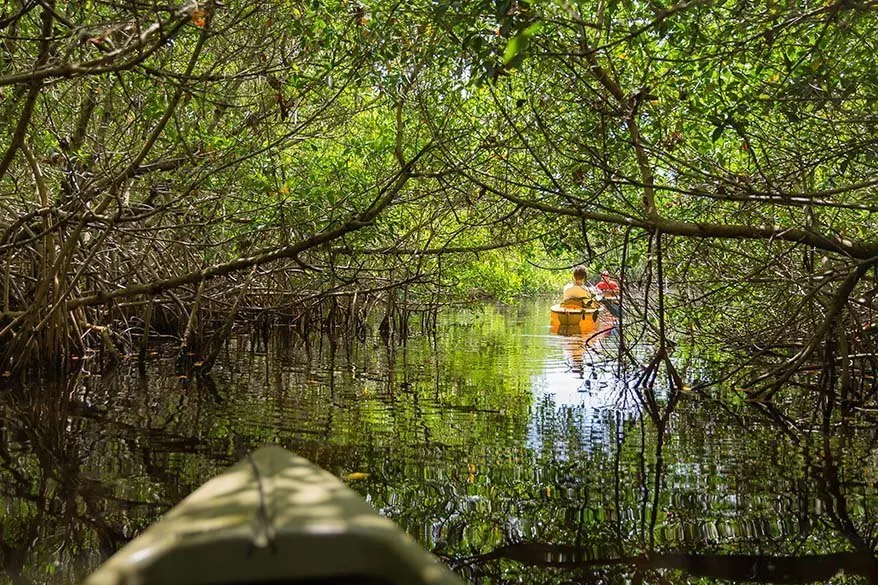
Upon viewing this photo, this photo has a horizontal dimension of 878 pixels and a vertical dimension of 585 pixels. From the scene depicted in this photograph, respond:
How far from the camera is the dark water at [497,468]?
9.44 feet

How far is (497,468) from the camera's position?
410cm

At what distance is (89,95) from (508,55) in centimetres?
482

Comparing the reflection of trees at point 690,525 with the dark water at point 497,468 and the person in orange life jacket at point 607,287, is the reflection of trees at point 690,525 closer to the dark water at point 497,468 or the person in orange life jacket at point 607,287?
the dark water at point 497,468

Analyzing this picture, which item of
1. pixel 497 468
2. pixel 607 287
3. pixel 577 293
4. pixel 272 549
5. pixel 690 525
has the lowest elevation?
pixel 690 525

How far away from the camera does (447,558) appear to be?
2.82 m

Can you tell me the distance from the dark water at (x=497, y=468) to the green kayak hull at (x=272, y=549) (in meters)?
1.13

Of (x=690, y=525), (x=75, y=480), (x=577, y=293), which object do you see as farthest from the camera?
(x=577, y=293)

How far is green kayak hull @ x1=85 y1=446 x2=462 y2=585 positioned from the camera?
1500 millimetres

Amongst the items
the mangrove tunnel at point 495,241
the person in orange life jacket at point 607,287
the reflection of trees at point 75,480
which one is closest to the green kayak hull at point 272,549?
the mangrove tunnel at point 495,241

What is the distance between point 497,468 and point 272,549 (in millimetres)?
2683

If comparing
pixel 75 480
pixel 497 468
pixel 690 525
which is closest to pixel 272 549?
pixel 690 525

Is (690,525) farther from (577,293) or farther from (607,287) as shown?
(577,293)

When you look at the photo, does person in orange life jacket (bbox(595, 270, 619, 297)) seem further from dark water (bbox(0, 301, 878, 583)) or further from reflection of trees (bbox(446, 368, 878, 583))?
reflection of trees (bbox(446, 368, 878, 583))

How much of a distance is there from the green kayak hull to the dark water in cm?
113
